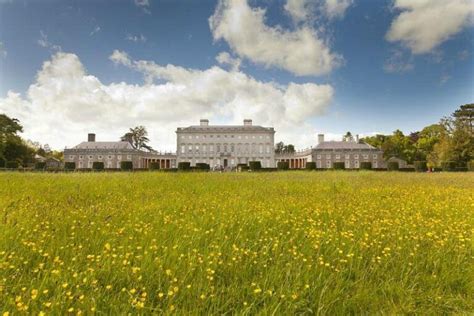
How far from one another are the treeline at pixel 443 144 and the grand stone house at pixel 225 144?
80.6 feet

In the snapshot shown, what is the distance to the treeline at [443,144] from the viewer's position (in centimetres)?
3512

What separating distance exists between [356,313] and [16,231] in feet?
10.8

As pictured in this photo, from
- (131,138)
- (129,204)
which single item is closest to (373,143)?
(131,138)

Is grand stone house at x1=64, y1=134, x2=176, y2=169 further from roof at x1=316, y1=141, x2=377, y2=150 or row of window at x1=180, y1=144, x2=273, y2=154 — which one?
roof at x1=316, y1=141, x2=377, y2=150

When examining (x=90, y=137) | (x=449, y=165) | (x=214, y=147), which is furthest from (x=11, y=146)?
(x=449, y=165)

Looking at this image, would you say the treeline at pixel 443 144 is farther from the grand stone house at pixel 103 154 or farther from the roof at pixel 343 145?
the grand stone house at pixel 103 154

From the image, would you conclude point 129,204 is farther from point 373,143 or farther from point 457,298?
point 373,143

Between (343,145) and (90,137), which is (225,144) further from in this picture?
(90,137)

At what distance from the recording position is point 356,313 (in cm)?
190

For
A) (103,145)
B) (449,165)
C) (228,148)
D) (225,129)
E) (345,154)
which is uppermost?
(225,129)

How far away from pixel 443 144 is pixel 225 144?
39.0 metres

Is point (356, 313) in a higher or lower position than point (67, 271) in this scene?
lower

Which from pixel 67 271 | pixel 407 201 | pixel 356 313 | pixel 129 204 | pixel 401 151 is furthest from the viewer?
pixel 401 151

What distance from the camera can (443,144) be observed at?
A: 3600 cm
